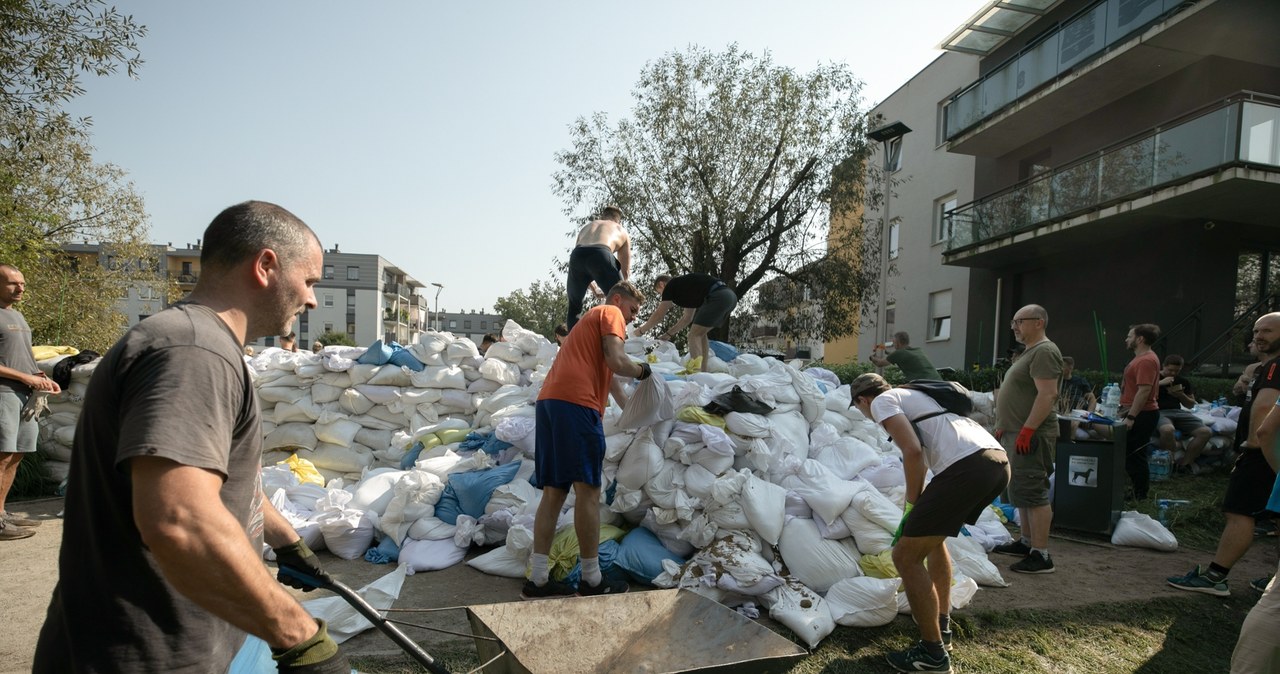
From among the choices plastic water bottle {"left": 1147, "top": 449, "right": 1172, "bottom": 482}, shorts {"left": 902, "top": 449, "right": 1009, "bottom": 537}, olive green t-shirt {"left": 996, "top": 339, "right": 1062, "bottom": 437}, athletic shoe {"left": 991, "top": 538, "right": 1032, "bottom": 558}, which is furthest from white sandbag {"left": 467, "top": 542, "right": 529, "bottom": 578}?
plastic water bottle {"left": 1147, "top": 449, "right": 1172, "bottom": 482}

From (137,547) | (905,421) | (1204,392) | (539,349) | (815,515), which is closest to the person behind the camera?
(137,547)

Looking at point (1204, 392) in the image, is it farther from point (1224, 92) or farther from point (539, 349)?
point (539, 349)

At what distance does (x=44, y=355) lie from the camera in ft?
20.6

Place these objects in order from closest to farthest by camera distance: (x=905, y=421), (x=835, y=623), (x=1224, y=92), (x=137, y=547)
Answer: (x=137, y=547) < (x=905, y=421) < (x=835, y=623) < (x=1224, y=92)

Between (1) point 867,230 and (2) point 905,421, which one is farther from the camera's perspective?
(1) point 867,230

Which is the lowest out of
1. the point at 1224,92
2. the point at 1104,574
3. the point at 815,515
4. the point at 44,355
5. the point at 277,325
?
the point at 1104,574

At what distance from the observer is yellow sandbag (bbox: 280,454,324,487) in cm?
585

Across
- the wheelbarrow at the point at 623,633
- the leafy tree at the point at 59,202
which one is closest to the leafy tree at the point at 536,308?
the leafy tree at the point at 59,202

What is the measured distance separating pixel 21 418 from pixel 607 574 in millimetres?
4168

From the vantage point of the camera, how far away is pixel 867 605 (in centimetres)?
348

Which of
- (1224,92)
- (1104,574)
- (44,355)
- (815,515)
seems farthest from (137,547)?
(1224,92)

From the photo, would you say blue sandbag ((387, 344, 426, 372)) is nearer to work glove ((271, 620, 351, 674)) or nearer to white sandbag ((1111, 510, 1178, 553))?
work glove ((271, 620, 351, 674))

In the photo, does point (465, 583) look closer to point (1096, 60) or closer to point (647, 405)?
point (647, 405)

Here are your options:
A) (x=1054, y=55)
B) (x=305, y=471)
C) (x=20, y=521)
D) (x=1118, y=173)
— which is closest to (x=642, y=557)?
(x=305, y=471)
